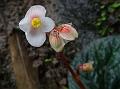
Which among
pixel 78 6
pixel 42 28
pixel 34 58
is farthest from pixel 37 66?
pixel 42 28

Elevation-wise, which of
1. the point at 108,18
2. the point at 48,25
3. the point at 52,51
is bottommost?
the point at 52,51

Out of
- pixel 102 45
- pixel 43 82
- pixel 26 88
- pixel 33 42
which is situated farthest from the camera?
pixel 43 82

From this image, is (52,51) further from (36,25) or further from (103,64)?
(36,25)

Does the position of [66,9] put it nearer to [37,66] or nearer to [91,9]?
[91,9]

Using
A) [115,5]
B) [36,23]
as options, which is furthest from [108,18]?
[36,23]

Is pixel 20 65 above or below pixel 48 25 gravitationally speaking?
below

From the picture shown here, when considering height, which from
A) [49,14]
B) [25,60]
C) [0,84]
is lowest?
[0,84]

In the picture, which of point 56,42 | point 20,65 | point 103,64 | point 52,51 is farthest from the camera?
point 52,51
